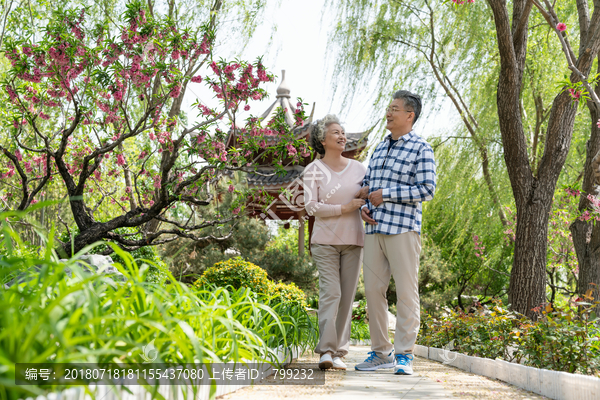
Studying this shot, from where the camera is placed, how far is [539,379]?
5.77 feet

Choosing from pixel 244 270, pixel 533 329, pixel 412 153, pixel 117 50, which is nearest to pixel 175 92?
pixel 117 50

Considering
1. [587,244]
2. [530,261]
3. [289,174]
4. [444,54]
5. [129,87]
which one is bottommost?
[530,261]

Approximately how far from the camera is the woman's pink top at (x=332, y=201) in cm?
251

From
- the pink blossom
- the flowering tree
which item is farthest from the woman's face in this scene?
the pink blossom

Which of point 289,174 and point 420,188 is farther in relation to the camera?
point 289,174

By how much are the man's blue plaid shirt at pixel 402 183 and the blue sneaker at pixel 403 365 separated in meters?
0.64

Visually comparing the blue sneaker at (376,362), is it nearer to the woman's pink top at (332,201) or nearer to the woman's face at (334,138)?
the woman's pink top at (332,201)

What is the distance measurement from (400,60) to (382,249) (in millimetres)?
4738

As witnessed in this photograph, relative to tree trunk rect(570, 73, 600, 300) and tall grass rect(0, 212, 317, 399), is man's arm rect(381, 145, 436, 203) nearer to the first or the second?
tall grass rect(0, 212, 317, 399)

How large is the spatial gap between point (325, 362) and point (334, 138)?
1.25 meters

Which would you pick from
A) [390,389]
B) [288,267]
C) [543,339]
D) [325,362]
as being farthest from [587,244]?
[288,267]

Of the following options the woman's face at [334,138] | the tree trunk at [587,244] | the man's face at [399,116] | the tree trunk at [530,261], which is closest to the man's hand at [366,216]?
the woman's face at [334,138]

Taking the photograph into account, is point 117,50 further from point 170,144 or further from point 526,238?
point 526,238

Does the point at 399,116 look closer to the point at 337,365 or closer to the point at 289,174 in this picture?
the point at 337,365
